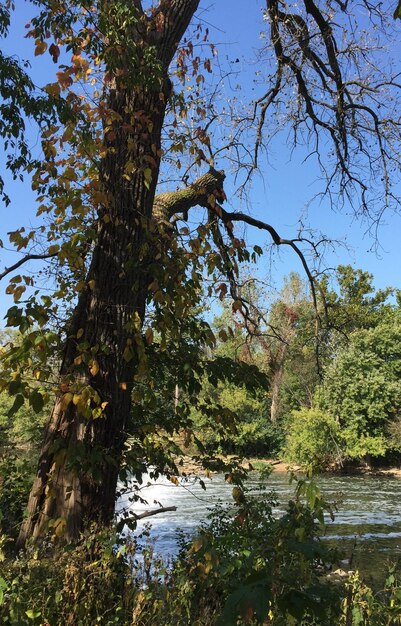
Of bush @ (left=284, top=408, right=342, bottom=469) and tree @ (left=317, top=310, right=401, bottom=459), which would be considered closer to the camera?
tree @ (left=317, top=310, right=401, bottom=459)

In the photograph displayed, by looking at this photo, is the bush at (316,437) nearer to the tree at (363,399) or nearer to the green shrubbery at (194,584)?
the tree at (363,399)

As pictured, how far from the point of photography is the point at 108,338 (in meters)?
4.04

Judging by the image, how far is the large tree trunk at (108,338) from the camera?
3.61 metres

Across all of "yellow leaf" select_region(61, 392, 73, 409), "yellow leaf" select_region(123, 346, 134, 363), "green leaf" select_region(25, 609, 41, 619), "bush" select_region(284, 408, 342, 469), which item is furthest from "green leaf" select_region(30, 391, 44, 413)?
"bush" select_region(284, 408, 342, 469)

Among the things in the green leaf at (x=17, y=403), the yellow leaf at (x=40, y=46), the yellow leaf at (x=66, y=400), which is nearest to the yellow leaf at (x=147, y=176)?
the yellow leaf at (x=40, y=46)

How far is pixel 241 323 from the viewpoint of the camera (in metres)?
6.18

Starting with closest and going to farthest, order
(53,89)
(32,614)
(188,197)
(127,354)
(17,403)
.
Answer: (32,614) < (17,403) < (127,354) < (53,89) < (188,197)

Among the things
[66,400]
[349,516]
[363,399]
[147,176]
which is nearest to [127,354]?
[66,400]

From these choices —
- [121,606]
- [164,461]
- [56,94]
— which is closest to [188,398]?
[164,461]

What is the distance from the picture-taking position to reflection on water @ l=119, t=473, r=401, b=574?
11.6 meters

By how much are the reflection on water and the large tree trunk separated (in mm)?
3538

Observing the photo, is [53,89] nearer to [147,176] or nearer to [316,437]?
[147,176]

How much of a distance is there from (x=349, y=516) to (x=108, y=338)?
16.2m

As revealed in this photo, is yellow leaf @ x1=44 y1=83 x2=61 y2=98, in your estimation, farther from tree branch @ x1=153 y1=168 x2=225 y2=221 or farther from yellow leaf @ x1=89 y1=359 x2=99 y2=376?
yellow leaf @ x1=89 y1=359 x2=99 y2=376
